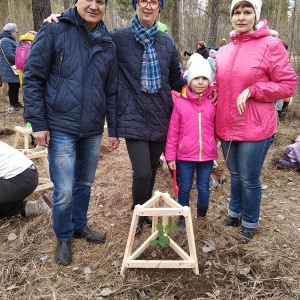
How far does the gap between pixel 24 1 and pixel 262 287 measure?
22.7m

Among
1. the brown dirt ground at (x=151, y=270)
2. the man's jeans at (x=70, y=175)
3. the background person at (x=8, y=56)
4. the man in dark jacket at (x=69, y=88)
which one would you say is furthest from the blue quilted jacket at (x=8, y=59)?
the man in dark jacket at (x=69, y=88)

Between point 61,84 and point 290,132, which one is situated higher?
point 61,84

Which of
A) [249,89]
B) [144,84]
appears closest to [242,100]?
[249,89]

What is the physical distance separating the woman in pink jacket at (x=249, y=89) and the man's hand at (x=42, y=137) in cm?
130

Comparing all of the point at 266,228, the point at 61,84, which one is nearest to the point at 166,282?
the point at 266,228

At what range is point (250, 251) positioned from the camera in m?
2.76

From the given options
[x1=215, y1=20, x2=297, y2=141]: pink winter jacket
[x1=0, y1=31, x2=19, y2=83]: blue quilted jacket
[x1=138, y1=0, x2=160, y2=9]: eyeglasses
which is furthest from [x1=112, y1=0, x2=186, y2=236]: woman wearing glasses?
[x1=0, y1=31, x2=19, y2=83]: blue quilted jacket

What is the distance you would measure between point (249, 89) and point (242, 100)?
0.31 feet

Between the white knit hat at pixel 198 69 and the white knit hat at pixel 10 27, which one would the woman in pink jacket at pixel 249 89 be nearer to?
the white knit hat at pixel 198 69

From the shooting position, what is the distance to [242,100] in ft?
7.82

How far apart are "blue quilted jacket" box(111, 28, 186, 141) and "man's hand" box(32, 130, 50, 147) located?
60 cm

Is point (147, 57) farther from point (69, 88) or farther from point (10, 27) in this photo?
point (10, 27)

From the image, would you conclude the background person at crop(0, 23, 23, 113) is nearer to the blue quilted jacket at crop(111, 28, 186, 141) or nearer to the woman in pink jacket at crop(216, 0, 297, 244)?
the blue quilted jacket at crop(111, 28, 186, 141)

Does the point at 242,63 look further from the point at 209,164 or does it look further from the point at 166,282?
the point at 166,282
